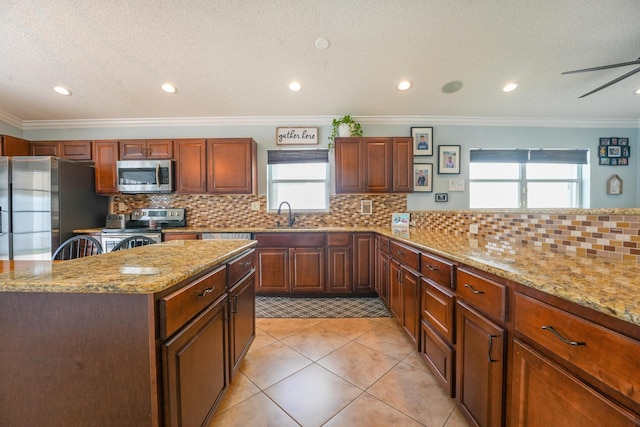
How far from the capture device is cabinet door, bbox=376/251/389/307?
93.5 inches

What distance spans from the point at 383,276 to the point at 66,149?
4.63 m

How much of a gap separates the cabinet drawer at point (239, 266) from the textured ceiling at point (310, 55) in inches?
75.6

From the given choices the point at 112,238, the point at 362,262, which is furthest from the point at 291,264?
the point at 112,238

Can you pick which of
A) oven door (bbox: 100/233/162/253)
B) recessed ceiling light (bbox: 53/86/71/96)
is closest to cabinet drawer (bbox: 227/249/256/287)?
oven door (bbox: 100/233/162/253)

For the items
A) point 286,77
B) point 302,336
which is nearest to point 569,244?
point 302,336

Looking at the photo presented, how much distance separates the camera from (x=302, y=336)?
6.66 feet

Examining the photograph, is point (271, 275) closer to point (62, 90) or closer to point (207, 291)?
point (207, 291)

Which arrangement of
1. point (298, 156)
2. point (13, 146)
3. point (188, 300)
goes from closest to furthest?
1. point (188, 300)
2. point (13, 146)
3. point (298, 156)

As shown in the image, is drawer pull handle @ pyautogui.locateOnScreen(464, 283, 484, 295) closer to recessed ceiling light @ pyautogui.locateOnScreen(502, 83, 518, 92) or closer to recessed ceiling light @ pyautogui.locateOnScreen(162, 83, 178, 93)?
recessed ceiling light @ pyautogui.locateOnScreen(502, 83, 518, 92)

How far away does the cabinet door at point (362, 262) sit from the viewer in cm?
288

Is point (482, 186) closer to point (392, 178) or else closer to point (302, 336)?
point (392, 178)

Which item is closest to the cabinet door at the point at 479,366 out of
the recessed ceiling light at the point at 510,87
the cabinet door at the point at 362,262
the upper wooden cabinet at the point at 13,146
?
the cabinet door at the point at 362,262

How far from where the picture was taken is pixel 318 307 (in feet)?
8.66

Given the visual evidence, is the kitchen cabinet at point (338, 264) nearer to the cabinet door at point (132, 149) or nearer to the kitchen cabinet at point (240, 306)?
the kitchen cabinet at point (240, 306)
